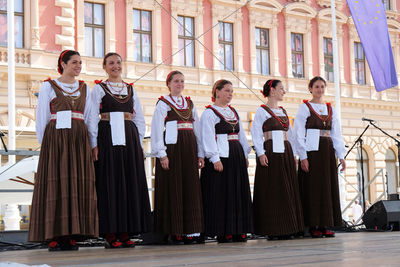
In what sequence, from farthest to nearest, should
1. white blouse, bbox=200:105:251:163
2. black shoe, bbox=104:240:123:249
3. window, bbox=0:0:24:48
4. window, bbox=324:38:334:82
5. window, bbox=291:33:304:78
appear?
window, bbox=324:38:334:82 < window, bbox=291:33:304:78 < window, bbox=0:0:24:48 < white blouse, bbox=200:105:251:163 < black shoe, bbox=104:240:123:249

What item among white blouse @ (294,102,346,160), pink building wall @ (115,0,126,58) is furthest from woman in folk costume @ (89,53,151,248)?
pink building wall @ (115,0,126,58)

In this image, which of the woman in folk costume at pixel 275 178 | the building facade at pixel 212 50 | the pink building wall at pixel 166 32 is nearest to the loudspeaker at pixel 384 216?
the woman in folk costume at pixel 275 178

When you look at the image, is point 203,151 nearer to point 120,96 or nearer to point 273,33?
point 120,96

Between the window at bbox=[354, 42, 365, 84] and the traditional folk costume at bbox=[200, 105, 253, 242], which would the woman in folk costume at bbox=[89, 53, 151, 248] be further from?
the window at bbox=[354, 42, 365, 84]

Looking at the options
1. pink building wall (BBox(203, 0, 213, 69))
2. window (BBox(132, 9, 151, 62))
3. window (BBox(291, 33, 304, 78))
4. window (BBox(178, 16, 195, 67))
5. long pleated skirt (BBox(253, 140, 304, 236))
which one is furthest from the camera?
window (BBox(291, 33, 304, 78))

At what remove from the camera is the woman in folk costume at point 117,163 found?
5086 millimetres

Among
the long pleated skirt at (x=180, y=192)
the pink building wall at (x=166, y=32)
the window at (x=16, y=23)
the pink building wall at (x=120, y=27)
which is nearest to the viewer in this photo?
the long pleated skirt at (x=180, y=192)

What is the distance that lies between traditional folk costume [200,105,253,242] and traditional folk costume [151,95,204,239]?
188mm

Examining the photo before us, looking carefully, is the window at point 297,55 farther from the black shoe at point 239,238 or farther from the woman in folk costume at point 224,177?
the black shoe at point 239,238

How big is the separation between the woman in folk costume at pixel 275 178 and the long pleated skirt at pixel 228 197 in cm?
16

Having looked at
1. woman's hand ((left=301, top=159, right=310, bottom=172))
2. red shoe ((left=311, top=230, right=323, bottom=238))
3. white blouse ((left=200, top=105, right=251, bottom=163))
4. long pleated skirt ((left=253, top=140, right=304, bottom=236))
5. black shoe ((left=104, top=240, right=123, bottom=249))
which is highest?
white blouse ((left=200, top=105, right=251, bottom=163))

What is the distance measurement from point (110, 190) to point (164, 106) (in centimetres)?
94

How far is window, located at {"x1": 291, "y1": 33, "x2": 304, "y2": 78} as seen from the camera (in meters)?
19.9

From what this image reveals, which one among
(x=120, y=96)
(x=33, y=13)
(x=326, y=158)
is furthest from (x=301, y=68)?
(x=120, y=96)
